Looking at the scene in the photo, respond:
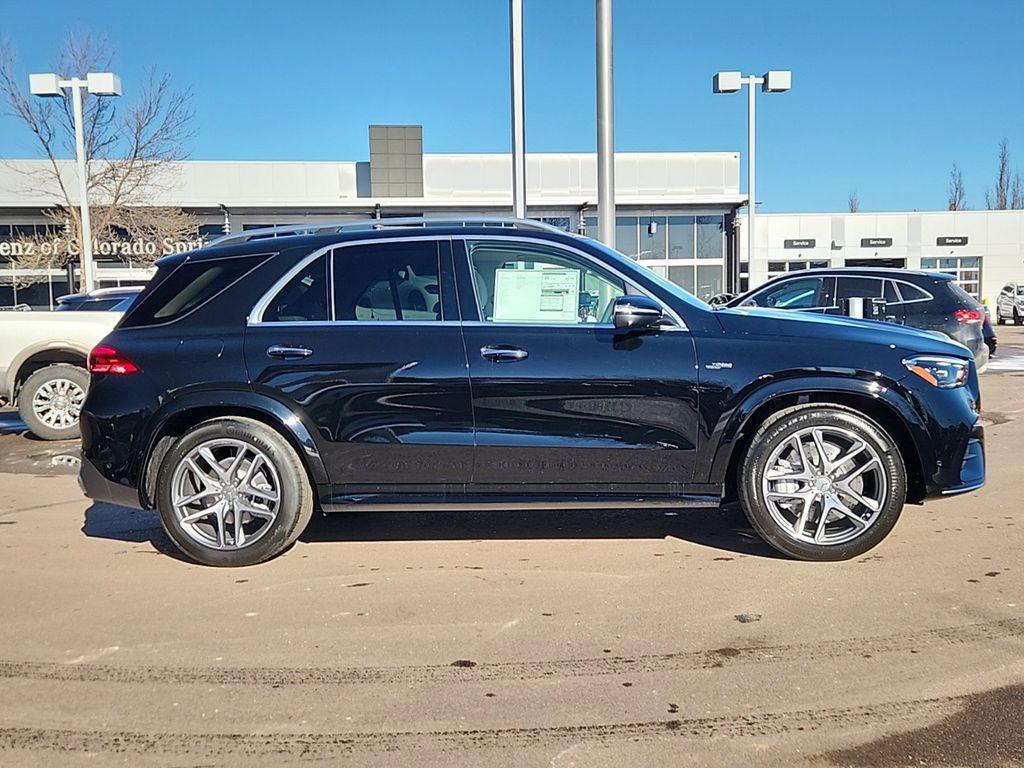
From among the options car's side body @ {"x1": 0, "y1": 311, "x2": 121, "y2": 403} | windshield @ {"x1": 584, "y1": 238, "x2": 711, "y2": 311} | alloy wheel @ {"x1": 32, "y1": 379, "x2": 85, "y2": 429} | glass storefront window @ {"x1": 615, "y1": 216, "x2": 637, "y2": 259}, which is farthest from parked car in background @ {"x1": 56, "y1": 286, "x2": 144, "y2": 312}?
glass storefront window @ {"x1": 615, "y1": 216, "x2": 637, "y2": 259}

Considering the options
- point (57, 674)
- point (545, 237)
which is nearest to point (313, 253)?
point (545, 237)

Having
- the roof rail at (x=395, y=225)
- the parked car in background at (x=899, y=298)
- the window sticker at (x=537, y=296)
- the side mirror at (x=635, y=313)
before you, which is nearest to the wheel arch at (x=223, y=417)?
the roof rail at (x=395, y=225)

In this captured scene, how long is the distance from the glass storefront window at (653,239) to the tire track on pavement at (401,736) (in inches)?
1160

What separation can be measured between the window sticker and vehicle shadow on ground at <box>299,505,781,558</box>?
4.66 ft

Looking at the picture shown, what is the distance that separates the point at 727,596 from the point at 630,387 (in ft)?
3.79

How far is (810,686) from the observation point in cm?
330

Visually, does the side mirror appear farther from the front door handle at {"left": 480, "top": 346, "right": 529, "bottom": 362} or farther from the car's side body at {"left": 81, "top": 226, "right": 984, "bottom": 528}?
the front door handle at {"left": 480, "top": 346, "right": 529, "bottom": 362}

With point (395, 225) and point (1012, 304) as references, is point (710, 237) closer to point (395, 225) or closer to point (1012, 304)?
point (1012, 304)

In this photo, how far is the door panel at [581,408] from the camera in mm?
4617

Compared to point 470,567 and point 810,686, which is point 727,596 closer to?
point 810,686

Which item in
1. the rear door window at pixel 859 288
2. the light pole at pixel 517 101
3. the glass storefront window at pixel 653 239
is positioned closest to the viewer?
the rear door window at pixel 859 288

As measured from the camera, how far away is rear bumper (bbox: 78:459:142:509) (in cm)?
484

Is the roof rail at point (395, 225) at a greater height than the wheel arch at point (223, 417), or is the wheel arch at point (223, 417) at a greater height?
the roof rail at point (395, 225)

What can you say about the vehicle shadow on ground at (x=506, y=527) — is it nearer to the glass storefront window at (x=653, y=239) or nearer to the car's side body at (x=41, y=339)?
the car's side body at (x=41, y=339)
